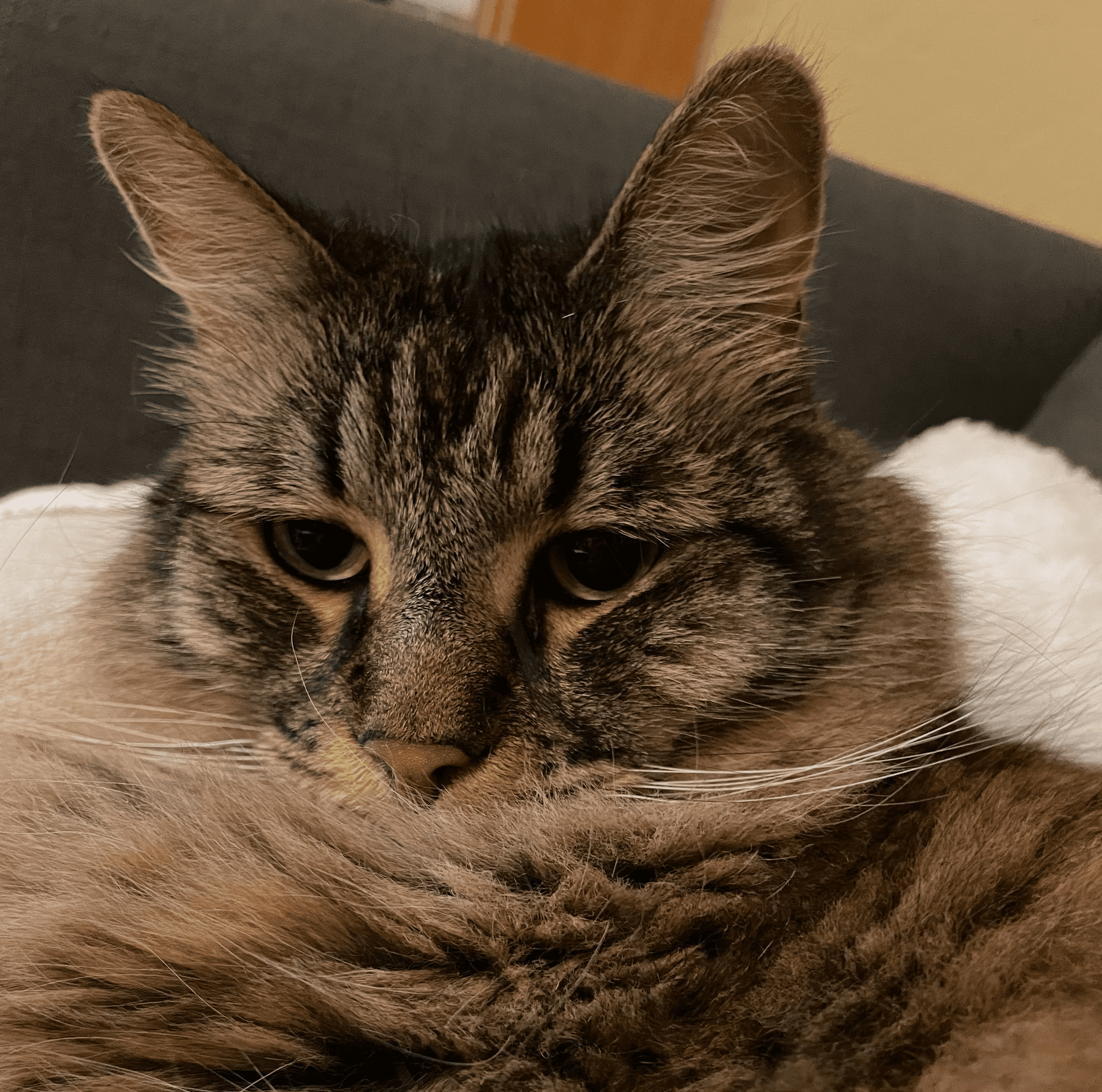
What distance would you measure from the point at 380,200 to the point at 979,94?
1.41m

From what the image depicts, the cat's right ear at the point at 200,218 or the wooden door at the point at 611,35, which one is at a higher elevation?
the wooden door at the point at 611,35

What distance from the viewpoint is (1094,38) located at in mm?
1825

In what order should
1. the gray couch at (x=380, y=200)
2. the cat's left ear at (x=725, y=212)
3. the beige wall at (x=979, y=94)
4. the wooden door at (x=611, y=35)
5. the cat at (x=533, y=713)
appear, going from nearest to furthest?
the cat at (x=533, y=713), the cat's left ear at (x=725, y=212), the gray couch at (x=380, y=200), the beige wall at (x=979, y=94), the wooden door at (x=611, y=35)

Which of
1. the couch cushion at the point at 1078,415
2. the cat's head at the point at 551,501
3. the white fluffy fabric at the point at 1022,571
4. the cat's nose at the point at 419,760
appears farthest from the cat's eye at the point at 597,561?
the couch cushion at the point at 1078,415

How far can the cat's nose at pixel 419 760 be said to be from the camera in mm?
691

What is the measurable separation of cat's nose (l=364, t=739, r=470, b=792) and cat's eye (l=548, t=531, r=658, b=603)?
204 mm

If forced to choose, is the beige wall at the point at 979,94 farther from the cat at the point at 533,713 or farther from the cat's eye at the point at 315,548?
the cat's eye at the point at 315,548

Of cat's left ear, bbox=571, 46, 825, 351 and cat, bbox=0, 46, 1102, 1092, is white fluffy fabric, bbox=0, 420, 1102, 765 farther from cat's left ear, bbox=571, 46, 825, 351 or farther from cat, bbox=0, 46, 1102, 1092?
cat's left ear, bbox=571, 46, 825, 351

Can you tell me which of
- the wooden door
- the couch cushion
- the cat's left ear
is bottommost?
the couch cushion

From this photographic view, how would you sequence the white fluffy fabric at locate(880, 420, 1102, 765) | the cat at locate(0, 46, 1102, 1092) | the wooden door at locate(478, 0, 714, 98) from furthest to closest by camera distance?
the wooden door at locate(478, 0, 714, 98) → the white fluffy fabric at locate(880, 420, 1102, 765) → the cat at locate(0, 46, 1102, 1092)

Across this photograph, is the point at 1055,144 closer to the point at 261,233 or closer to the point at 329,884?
the point at 261,233

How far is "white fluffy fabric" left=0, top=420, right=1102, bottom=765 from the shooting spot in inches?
36.9

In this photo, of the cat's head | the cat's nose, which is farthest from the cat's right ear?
the cat's nose

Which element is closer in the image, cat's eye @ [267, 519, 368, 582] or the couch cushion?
cat's eye @ [267, 519, 368, 582]
